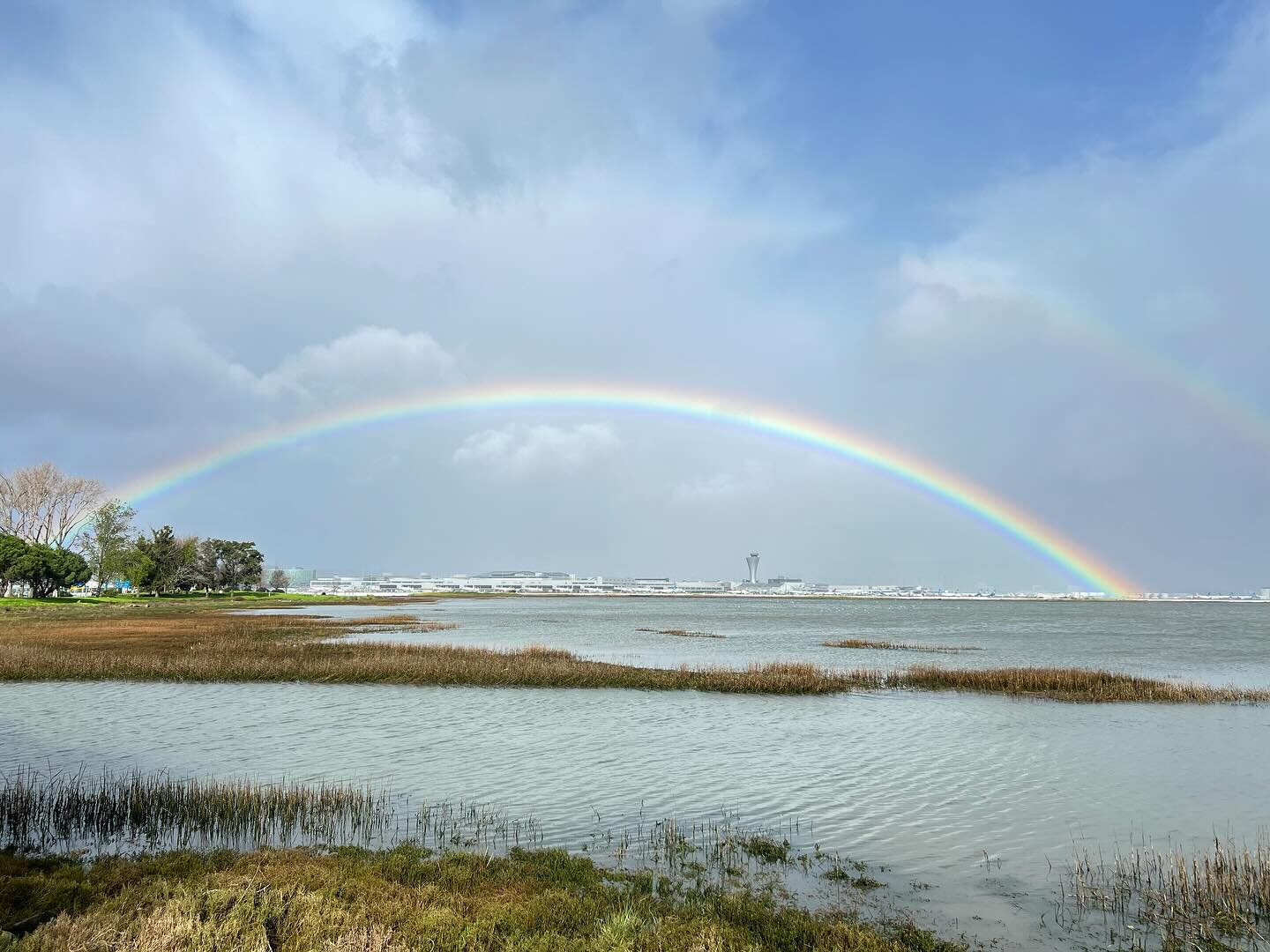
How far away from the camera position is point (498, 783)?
20141mm

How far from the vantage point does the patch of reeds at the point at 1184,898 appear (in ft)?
36.2

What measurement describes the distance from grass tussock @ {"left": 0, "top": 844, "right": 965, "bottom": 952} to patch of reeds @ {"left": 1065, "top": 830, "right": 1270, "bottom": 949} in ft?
11.5

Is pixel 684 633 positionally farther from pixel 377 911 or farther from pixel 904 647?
pixel 377 911

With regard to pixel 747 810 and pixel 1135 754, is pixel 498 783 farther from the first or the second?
pixel 1135 754

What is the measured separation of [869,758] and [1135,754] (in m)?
9.19

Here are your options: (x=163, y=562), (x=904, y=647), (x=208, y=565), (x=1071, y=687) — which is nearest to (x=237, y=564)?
(x=208, y=565)

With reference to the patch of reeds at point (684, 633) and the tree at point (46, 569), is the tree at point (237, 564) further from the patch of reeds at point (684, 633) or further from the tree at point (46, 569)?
the patch of reeds at point (684, 633)

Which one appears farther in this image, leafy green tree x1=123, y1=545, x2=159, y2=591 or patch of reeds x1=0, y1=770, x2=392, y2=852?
leafy green tree x1=123, y1=545, x2=159, y2=591

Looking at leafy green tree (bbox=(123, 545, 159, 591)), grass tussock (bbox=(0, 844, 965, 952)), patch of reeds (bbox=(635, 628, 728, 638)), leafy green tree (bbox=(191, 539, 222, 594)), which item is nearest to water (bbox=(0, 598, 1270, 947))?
grass tussock (bbox=(0, 844, 965, 952))

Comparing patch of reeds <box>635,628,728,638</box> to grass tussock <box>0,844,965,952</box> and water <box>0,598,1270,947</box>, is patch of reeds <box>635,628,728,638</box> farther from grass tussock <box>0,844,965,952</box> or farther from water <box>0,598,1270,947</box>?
grass tussock <box>0,844,965,952</box>

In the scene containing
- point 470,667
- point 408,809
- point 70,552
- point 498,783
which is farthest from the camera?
point 70,552

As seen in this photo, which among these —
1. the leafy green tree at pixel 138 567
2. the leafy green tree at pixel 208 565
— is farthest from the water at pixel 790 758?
the leafy green tree at pixel 208 565

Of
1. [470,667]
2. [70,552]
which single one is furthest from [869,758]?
[70,552]

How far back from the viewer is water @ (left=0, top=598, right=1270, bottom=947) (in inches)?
635
